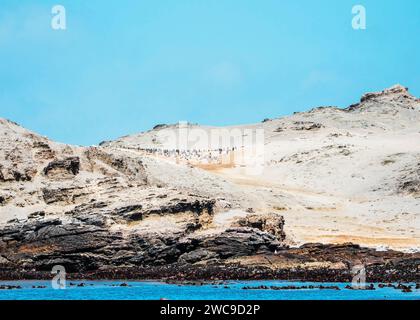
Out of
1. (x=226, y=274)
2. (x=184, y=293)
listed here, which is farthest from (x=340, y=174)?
(x=184, y=293)

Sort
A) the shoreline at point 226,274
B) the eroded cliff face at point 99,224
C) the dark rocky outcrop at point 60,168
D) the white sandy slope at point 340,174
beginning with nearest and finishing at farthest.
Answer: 1. the shoreline at point 226,274
2. the eroded cliff face at point 99,224
3. the dark rocky outcrop at point 60,168
4. the white sandy slope at point 340,174

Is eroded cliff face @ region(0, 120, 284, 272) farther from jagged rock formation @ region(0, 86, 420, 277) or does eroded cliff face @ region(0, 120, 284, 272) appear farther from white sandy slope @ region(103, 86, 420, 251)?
white sandy slope @ region(103, 86, 420, 251)

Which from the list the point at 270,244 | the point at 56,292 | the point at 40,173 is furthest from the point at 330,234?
the point at 56,292

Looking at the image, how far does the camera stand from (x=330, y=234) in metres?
55.9

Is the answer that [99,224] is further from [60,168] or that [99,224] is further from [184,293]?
[184,293]

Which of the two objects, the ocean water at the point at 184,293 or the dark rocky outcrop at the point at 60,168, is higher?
the dark rocky outcrop at the point at 60,168

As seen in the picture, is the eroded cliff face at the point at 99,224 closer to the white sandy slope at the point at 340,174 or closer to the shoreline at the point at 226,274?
the shoreline at the point at 226,274

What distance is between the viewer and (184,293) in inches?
1128

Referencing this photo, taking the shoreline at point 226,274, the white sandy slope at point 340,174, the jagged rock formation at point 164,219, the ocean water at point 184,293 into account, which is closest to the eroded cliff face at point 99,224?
the jagged rock formation at point 164,219

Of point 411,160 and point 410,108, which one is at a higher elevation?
point 410,108

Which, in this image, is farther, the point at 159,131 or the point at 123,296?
the point at 159,131

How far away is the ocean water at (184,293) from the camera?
26.7 m
